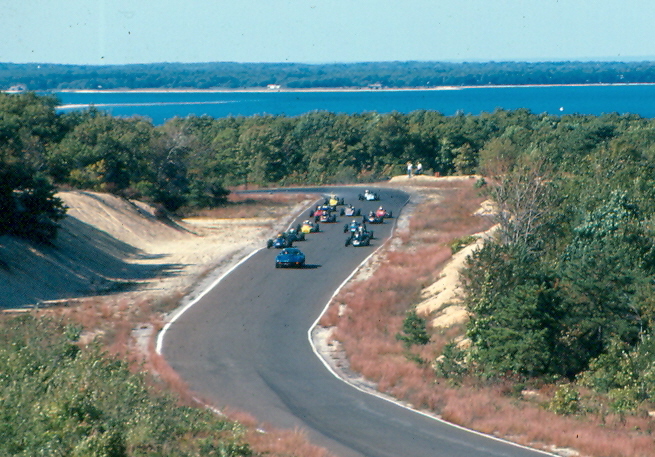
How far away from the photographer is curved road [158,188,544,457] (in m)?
20.2

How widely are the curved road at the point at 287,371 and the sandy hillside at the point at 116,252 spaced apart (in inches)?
177

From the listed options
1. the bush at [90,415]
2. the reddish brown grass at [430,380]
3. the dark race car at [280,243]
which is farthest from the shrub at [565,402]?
the dark race car at [280,243]

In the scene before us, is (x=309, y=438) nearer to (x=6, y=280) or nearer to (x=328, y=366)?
(x=328, y=366)

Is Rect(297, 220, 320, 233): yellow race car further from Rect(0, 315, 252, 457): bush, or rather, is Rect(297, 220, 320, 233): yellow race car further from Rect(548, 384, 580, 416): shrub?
Rect(0, 315, 252, 457): bush

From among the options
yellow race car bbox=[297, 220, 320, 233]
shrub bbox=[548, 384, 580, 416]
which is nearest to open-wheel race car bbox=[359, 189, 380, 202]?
yellow race car bbox=[297, 220, 320, 233]

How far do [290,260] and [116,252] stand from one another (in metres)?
11.4

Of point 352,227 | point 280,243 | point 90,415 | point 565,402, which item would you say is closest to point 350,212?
point 352,227

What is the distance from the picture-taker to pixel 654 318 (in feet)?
96.5

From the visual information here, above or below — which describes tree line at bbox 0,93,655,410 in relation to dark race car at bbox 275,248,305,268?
above

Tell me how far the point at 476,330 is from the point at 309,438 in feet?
39.2

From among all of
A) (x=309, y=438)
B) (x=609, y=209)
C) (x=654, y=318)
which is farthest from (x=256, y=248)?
(x=309, y=438)

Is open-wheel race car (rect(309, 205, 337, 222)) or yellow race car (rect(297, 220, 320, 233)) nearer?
yellow race car (rect(297, 220, 320, 233))

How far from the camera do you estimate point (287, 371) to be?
90.5ft

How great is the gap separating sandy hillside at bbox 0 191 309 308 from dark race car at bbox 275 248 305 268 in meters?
3.92
